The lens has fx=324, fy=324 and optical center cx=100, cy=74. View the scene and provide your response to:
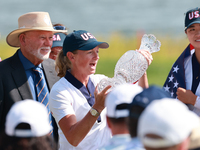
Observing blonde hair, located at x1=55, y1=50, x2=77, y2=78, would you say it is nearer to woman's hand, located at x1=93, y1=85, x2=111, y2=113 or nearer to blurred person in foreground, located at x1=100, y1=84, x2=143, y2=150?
woman's hand, located at x1=93, y1=85, x2=111, y2=113

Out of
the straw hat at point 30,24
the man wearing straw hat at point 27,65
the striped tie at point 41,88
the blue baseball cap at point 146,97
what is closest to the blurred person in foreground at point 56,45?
the man wearing straw hat at point 27,65

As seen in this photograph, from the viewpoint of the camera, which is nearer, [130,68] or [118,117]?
[118,117]

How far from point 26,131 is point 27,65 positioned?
1739 millimetres

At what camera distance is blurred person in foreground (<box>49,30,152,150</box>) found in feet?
8.95

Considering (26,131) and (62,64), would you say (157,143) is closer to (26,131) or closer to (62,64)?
(26,131)

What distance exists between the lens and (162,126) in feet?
4.59

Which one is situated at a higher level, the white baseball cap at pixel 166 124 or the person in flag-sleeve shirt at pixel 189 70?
the white baseball cap at pixel 166 124

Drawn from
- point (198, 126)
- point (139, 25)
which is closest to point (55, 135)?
point (198, 126)

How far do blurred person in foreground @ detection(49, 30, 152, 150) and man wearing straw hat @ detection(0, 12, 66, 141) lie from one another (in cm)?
30

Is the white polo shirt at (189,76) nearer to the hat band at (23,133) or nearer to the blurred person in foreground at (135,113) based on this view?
the blurred person in foreground at (135,113)

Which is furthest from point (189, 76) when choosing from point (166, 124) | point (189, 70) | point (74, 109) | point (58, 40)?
point (166, 124)

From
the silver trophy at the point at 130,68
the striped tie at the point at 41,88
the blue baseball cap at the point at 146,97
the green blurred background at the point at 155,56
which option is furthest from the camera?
the green blurred background at the point at 155,56

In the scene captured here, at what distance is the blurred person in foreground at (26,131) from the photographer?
5.62 ft

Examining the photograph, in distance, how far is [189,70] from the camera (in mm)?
3410
